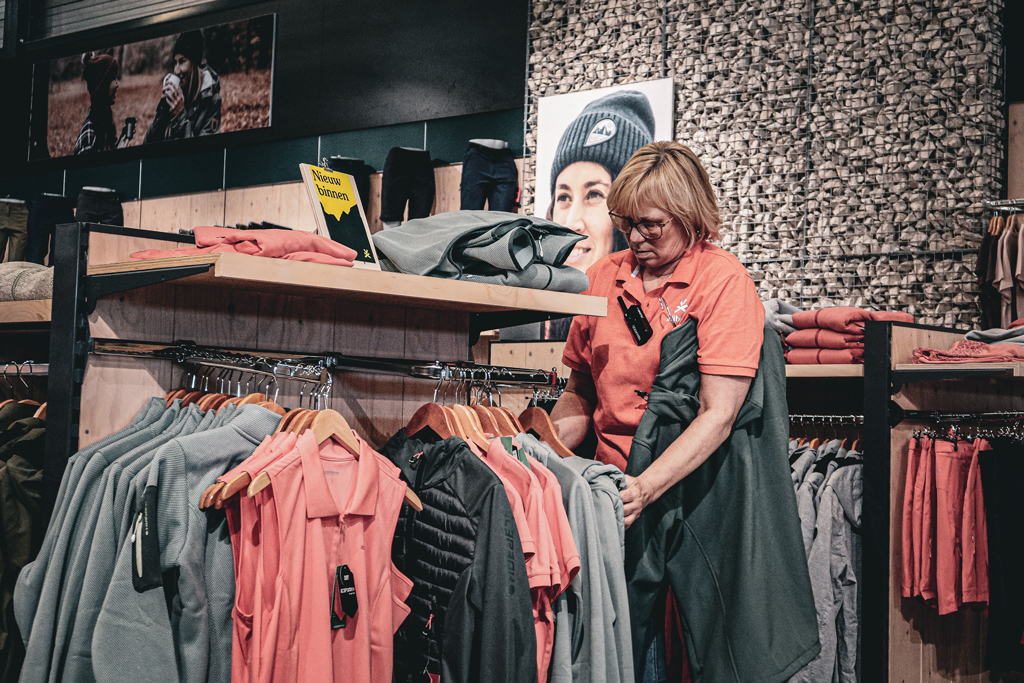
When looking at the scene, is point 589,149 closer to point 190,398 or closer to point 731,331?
point 731,331

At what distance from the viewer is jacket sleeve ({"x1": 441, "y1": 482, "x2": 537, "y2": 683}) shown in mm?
1764

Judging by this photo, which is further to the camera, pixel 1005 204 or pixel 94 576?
pixel 1005 204

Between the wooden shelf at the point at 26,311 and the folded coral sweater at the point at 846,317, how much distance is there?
3432 millimetres

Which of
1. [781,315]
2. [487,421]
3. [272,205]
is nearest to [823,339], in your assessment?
[781,315]

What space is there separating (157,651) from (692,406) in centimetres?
136

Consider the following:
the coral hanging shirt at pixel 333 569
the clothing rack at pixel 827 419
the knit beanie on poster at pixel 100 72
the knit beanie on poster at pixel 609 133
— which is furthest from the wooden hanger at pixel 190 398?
the knit beanie on poster at pixel 100 72

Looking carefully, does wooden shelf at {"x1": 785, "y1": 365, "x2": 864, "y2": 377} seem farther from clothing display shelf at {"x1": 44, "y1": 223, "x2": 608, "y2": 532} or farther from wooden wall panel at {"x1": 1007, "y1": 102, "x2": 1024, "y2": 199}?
clothing display shelf at {"x1": 44, "y1": 223, "x2": 608, "y2": 532}

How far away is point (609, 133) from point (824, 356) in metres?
2.06

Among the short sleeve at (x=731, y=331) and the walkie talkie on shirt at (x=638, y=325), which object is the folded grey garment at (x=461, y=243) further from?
the short sleeve at (x=731, y=331)

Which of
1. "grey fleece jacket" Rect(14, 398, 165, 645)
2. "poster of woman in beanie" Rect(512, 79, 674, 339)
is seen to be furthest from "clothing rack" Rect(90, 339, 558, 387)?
"poster of woman in beanie" Rect(512, 79, 674, 339)

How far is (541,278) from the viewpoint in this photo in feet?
7.42

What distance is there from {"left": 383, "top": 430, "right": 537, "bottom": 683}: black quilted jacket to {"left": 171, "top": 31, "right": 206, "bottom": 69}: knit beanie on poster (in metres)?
6.16

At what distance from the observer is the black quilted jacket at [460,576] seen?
179 cm

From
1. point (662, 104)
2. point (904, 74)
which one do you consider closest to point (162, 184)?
point (662, 104)
